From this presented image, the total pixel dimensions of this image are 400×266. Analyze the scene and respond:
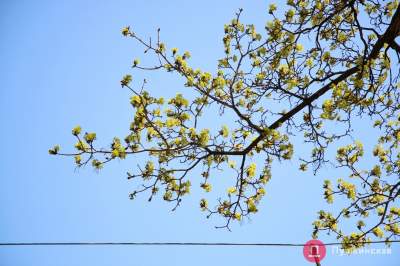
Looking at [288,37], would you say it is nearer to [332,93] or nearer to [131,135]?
[332,93]

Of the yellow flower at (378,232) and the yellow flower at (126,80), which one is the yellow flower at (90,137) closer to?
the yellow flower at (126,80)

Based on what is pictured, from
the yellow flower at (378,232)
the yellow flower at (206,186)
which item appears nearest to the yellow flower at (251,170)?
the yellow flower at (206,186)

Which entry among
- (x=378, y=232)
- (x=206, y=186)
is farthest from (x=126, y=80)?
(x=378, y=232)

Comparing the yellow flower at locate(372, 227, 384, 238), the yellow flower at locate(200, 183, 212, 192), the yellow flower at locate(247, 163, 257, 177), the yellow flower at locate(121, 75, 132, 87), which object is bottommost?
the yellow flower at locate(372, 227, 384, 238)

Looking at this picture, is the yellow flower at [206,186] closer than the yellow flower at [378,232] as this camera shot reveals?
Yes

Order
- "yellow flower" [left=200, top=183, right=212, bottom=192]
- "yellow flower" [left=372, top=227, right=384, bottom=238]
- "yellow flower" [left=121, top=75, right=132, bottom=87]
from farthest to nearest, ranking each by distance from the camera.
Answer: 1. "yellow flower" [left=372, top=227, right=384, bottom=238]
2. "yellow flower" [left=200, top=183, right=212, bottom=192]
3. "yellow flower" [left=121, top=75, right=132, bottom=87]

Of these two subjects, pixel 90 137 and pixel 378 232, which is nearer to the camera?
pixel 90 137

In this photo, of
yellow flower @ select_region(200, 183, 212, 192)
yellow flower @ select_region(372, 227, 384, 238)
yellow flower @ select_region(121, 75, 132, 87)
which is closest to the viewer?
yellow flower @ select_region(121, 75, 132, 87)

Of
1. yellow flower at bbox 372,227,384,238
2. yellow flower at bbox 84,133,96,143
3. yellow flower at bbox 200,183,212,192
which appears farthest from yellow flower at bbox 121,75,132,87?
yellow flower at bbox 372,227,384,238

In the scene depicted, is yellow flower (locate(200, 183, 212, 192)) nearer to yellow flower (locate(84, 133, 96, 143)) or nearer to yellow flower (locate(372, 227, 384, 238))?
yellow flower (locate(84, 133, 96, 143))

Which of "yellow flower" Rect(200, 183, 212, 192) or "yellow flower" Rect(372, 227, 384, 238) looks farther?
"yellow flower" Rect(372, 227, 384, 238)

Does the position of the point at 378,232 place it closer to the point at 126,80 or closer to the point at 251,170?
the point at 251,170

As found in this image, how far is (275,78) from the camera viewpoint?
470 centimetres

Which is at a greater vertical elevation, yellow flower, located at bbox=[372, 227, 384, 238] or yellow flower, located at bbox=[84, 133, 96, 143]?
yellow flower, located at bbox=[84, 133, 96, 143]
